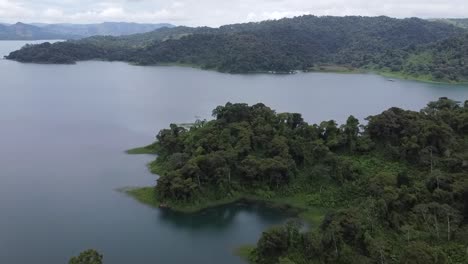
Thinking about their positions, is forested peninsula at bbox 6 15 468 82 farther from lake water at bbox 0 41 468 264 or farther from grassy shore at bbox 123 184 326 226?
grassy shore at bbox 123 184 326 226

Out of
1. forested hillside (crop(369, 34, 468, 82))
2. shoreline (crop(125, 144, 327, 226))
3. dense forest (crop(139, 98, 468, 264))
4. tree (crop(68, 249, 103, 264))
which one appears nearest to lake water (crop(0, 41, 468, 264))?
shoreline (crop(125, 144, 327, 226))

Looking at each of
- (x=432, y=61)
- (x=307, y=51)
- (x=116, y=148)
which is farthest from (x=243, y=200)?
(x=307, y=51)

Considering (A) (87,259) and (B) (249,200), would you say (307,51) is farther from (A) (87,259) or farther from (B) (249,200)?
(A) (87,259)

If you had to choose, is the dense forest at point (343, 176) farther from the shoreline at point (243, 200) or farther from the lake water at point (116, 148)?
the lake water at point (116, 148)

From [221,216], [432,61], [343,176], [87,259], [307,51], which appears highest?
[307,51]

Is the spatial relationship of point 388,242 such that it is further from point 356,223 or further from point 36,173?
point 36,173

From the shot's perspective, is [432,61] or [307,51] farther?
[307,51]

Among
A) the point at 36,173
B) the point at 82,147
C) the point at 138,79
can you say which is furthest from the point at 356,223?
the point at 138,79
